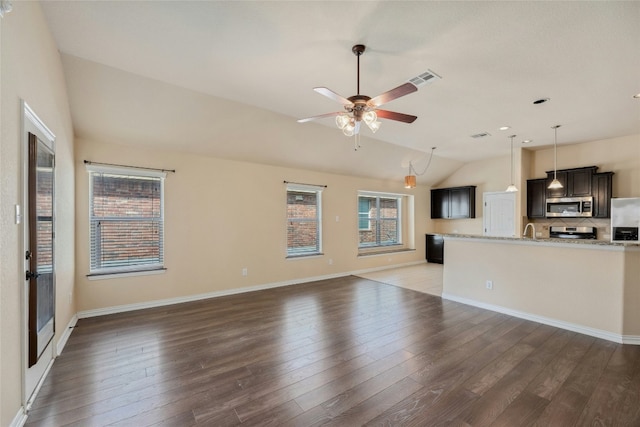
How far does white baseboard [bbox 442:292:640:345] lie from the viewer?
9.96 ft

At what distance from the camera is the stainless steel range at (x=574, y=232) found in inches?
222

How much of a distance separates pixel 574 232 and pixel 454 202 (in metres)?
2.70

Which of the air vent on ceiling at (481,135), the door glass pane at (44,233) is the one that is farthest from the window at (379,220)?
the door glass pane at (44,233)

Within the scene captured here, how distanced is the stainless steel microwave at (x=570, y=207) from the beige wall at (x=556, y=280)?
10.2ft

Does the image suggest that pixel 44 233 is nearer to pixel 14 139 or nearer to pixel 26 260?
pixel 26 260

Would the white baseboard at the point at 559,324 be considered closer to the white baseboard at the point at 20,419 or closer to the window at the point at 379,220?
the window at the point at 379,220

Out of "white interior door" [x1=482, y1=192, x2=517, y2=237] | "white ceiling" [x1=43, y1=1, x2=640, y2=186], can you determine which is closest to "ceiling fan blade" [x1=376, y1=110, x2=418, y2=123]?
"white ceiling" [x1=43, y1=1, x2=640, y2=186]

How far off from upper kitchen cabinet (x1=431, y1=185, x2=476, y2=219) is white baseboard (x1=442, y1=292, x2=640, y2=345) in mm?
3870

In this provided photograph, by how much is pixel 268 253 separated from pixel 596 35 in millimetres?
5088

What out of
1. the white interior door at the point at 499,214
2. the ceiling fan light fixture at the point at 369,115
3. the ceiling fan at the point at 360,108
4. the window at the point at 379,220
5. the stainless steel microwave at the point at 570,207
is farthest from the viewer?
the window at the point at 379,220

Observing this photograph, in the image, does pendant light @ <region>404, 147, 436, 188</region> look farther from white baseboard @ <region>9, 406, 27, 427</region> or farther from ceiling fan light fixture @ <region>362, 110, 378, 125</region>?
white baseboard @ <region>9, 406, 27, 427</region>

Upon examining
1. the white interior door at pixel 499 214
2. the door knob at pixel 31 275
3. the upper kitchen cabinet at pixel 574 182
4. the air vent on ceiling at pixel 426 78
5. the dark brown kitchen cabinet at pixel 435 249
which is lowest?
the dark brown kitchen cabinet at pixel 435 249

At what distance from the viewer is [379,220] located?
307 inches

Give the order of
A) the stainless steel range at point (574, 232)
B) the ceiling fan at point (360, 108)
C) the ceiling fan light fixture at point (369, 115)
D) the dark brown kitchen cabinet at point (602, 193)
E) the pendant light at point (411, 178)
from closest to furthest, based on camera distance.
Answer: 1. the ceiling fan at point (360, 108)
2. the ceiling fan light fixture at point (369, 115)
3. the dark brown kitchen cabinet at point (602, 193)
4. the stainless steel range at point (574, 232)
5. the pendant light at point (411, 178)
